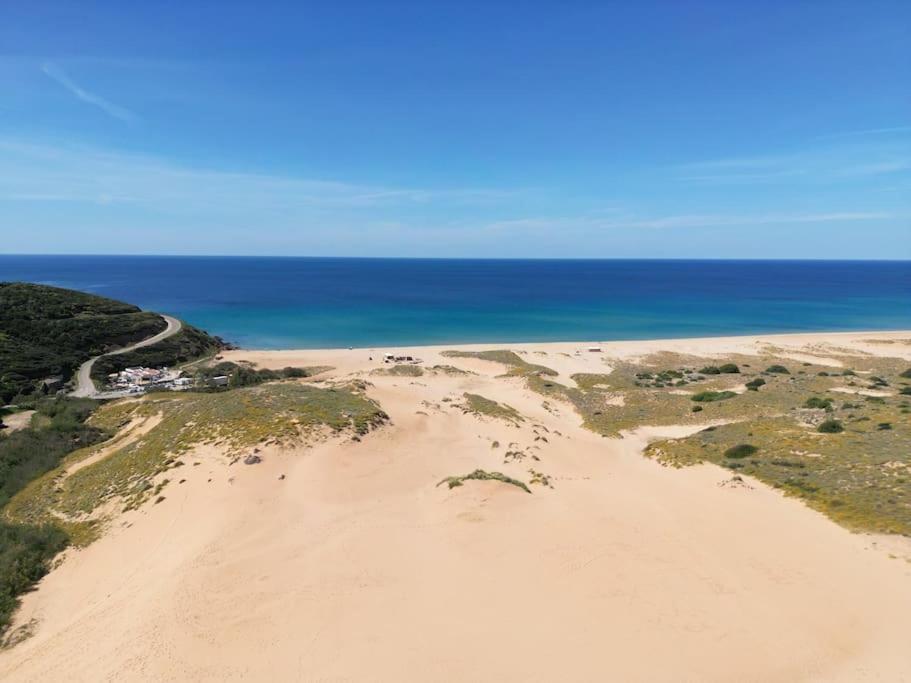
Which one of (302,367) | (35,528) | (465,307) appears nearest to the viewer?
(35,528)

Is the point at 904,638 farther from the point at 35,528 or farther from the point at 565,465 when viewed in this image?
the point at 35,528

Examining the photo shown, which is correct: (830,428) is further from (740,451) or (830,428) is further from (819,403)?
(819,403)

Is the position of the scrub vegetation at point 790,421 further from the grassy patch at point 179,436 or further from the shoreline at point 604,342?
the shoreline at point 604,342

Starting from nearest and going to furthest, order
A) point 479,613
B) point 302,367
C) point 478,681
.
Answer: point 478,681, point 479,613, point 302,367

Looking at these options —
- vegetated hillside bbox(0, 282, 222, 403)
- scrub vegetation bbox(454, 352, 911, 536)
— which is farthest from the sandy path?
scrub vegetation bbox(454, 352, 911, 536)

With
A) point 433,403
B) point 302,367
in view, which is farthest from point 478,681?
point 302,367

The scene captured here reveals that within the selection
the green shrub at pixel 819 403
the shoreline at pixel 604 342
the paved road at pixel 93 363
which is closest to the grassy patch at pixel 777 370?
the green shrub at pixel 819 403
